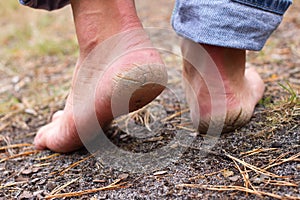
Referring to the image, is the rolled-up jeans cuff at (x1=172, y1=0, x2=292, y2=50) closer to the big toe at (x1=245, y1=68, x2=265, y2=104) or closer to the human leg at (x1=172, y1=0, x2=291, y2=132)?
the human leg at (x1=172, y1=0, x2=291, y2=132)

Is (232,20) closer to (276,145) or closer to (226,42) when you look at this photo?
(226,42)

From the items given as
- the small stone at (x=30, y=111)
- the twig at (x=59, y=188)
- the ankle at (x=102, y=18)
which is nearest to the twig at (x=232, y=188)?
the twig at (x=59, y=188)

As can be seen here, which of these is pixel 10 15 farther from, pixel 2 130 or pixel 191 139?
pixel 191 139

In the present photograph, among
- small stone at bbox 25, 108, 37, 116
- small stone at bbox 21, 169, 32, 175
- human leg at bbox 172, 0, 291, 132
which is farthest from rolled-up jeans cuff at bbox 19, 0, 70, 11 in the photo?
small stone at bbox 25, 108, 37, 116

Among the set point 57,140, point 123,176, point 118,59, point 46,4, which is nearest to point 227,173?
point 123,176

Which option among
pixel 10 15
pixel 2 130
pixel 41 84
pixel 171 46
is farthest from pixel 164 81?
pixel 10 15

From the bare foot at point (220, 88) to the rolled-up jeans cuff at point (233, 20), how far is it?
70mm

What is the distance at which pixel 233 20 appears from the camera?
2.73 feet

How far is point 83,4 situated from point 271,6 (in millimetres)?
442

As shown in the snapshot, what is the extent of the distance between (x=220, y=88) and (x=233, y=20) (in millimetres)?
195

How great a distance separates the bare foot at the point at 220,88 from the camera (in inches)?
37.1

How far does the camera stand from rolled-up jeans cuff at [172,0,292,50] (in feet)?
2.72

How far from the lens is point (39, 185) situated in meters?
0.90

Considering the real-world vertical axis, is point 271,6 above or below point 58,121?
above
